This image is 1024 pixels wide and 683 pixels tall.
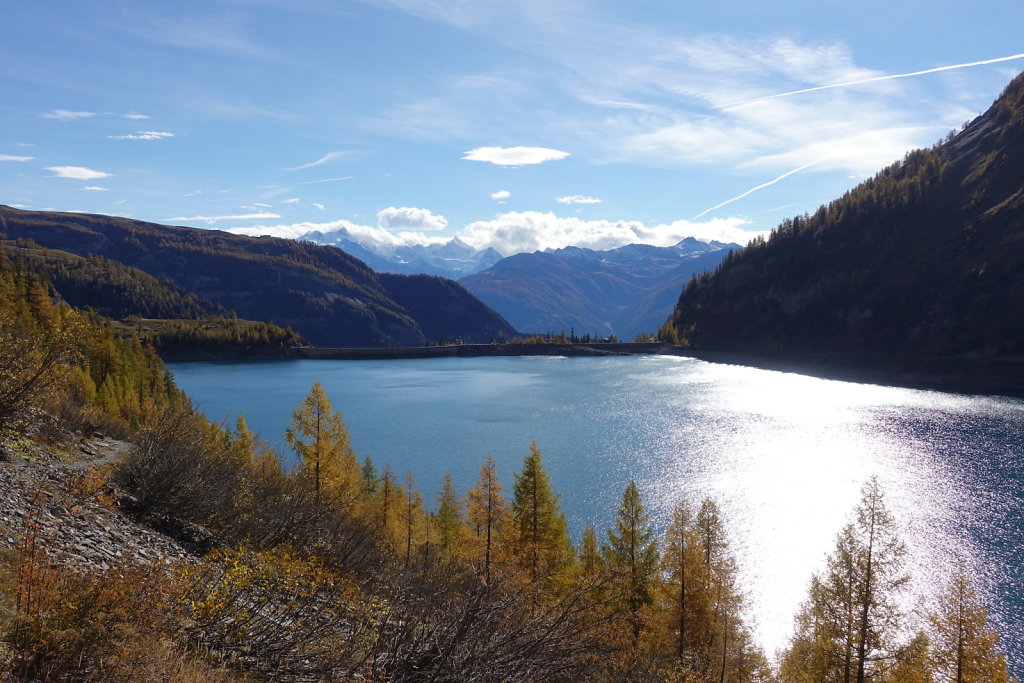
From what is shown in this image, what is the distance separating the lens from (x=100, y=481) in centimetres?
1365

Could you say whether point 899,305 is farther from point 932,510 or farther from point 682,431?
point 932,510

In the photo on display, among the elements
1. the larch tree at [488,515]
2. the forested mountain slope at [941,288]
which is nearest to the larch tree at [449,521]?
the larch tree at [488,515]

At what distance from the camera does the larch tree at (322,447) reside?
37656mm

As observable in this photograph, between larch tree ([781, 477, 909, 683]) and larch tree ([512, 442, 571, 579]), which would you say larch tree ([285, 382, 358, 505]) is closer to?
larch tree ([512, 442, 571, 579])

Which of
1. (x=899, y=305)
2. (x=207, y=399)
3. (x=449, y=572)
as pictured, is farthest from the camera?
(x=899, y=305)

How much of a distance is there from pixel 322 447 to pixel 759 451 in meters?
58.3

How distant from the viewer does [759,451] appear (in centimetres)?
7625

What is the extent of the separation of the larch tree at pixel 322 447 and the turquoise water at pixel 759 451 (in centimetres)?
2248

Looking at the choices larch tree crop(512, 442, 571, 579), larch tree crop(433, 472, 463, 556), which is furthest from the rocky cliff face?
larch tree crop(433, 472, 463, 556)

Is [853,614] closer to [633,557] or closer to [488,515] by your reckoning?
[633,557]

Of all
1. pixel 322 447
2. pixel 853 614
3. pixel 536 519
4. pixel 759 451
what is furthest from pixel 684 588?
pixel 759 451

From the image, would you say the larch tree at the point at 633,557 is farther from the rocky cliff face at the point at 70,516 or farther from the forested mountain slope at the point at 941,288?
the forested mountain slope at the point at 941,288

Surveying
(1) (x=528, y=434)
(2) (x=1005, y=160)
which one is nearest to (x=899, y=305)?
(2) (x=1005, y=160)

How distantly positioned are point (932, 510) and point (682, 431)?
3705 centimetres
